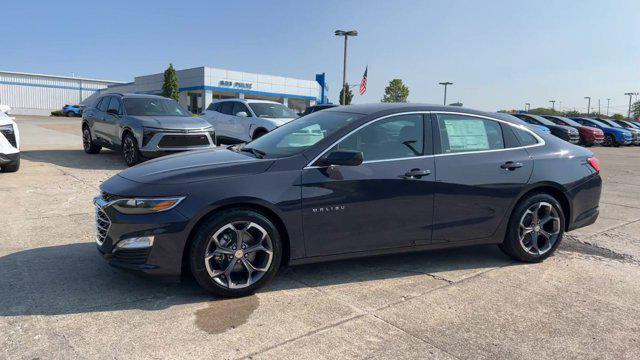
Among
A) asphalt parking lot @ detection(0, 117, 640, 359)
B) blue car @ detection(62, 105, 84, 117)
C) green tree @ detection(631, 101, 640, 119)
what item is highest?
green tree @ detection(631, 101, 640, 119)

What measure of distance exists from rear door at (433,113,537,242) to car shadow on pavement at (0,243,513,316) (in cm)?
49

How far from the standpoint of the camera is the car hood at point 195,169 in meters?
3.68

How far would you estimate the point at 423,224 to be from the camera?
430cm

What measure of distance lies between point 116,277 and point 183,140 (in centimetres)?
653

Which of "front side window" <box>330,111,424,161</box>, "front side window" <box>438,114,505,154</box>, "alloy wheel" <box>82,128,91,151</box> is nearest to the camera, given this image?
"front side window" <box>330,111,424,161</box>

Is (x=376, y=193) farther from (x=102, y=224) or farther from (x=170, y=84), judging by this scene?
(x=170, y=84)

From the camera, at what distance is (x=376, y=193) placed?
4.05 meters

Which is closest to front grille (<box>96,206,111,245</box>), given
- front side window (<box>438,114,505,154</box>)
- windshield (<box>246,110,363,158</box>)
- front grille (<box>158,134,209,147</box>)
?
windshield (<box>246,110,363,158</box>)

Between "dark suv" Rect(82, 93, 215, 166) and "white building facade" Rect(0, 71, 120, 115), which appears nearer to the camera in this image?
"dark suv" Rect(82, 93, 215, 166)

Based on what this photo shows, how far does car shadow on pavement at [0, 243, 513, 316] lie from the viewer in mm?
3607

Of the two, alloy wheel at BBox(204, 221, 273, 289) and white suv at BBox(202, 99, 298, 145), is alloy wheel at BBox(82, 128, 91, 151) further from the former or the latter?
alloy wheel at BBox(204, 221, 273, 289)

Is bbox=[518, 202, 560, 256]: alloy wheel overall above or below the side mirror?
below

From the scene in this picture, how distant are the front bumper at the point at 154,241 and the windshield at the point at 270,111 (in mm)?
9507

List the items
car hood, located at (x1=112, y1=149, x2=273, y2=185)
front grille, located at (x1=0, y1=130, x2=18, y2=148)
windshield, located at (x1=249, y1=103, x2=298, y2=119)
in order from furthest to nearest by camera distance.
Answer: windshield, located at (x1=249, y1=103, x2=298, y2=119)
front grille, located at (x1=0, y1=130, x2=18, y2=148)
car hood, located at (x1=112, y1=149, x2=273, y2=185)
